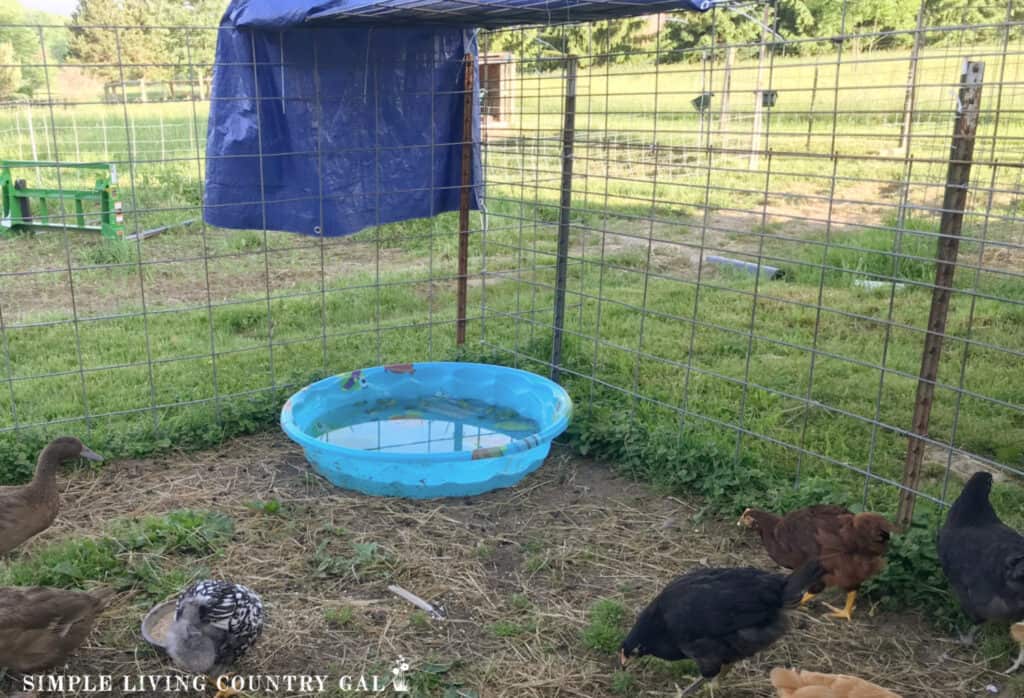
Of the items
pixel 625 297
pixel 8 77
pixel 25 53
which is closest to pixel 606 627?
pixel 625 297

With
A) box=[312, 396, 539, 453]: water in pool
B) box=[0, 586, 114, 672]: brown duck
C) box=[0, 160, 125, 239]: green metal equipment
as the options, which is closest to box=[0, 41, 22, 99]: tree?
box=[0, 160, 125, 239]: green metal equipment

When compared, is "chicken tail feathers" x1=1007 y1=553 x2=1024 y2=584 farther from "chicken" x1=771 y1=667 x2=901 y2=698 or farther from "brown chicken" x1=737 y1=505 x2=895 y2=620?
"chicken" x1=771 y1=667 x2=901 y2=698

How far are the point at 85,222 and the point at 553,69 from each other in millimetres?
8027

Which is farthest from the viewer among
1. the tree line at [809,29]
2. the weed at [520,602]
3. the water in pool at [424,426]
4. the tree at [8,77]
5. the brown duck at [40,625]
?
the tree at [8,77]

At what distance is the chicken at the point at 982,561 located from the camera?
10.6 feet

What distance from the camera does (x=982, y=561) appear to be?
3344 mm

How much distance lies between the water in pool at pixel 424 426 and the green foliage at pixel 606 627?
1.57 meters

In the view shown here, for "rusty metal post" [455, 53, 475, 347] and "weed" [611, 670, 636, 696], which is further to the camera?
"rusty metal post" [455, 53, 475, 347]

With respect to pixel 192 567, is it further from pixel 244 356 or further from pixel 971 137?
pixel 971 137

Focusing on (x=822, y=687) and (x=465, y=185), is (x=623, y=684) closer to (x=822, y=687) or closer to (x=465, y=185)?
(x=822, y=687)

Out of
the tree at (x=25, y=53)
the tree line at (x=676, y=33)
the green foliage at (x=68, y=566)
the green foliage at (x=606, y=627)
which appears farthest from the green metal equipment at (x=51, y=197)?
the green foliage at (x=606, y=627)

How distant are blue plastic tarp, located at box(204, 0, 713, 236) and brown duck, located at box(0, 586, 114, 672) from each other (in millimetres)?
2720

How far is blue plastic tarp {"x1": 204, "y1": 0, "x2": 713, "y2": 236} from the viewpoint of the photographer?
201 inches

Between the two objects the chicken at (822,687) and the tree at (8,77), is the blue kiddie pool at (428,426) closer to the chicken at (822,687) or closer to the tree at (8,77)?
the chicken at (822,687)
